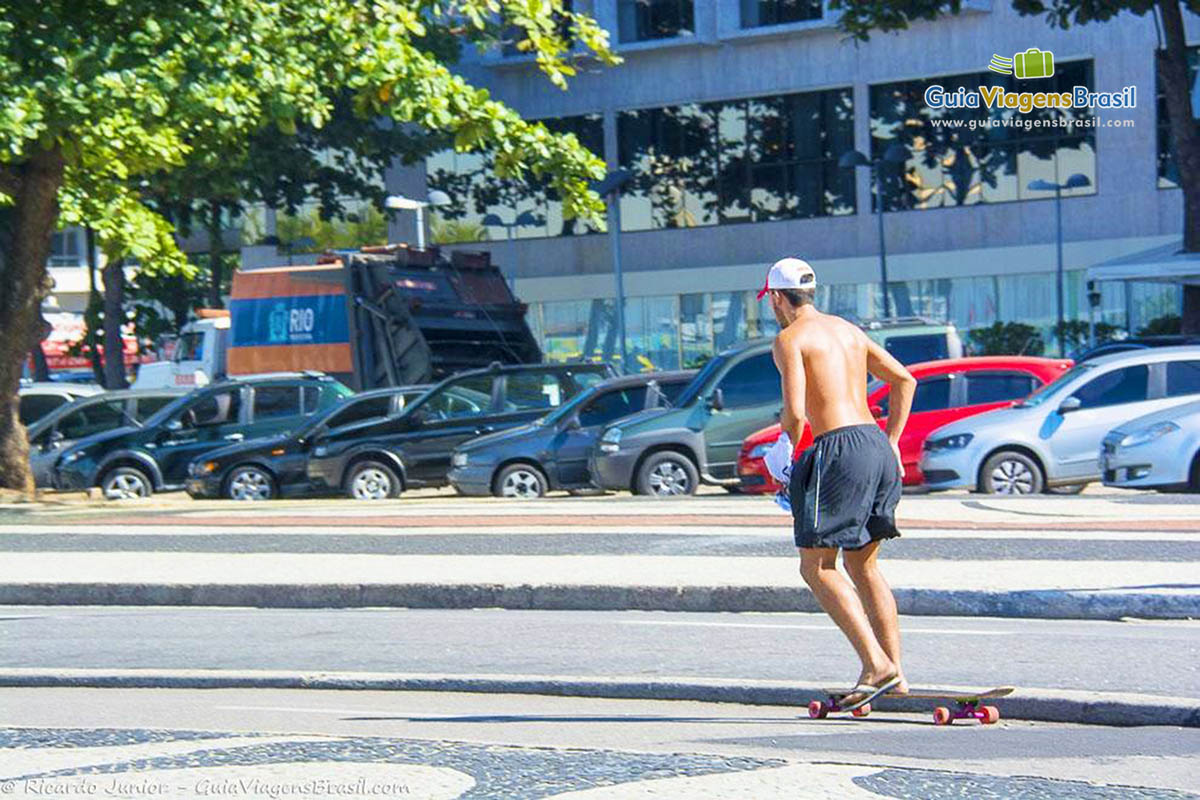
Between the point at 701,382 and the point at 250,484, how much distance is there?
6.36 meters

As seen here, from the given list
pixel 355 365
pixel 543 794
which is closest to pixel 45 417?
pixel 355 365

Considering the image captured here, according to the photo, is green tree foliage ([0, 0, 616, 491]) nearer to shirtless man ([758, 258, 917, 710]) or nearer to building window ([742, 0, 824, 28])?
Result: shirtless man ([758, 258, 917, 710])

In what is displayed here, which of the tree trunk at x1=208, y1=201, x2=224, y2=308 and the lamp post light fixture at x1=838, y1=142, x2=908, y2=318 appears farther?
the tree trunk at x1=208, y1=201, x2=224, y2=308

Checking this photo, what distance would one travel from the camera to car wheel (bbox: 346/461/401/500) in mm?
→ 23781

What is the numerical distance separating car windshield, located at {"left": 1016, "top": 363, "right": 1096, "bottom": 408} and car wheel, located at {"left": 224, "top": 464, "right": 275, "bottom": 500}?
9.80 m

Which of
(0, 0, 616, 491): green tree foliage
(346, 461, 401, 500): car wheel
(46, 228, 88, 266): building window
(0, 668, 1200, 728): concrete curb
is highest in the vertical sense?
(46, 228, 88, 266): building window

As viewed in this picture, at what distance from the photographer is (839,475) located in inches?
282

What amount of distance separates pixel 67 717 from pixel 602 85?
47047mm

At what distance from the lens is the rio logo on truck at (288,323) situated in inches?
1225

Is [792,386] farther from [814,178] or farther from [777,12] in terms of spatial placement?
[777,12]

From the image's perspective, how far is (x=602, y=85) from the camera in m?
53.9

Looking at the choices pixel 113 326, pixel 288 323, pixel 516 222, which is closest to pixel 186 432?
pixel 288 323

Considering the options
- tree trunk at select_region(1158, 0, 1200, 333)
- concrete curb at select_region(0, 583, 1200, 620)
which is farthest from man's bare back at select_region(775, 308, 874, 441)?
tree trunk at select_region(1158, 0, 1200, 333)

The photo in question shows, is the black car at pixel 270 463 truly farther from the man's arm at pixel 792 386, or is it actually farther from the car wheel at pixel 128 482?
the man's arm at pixel 792 386
